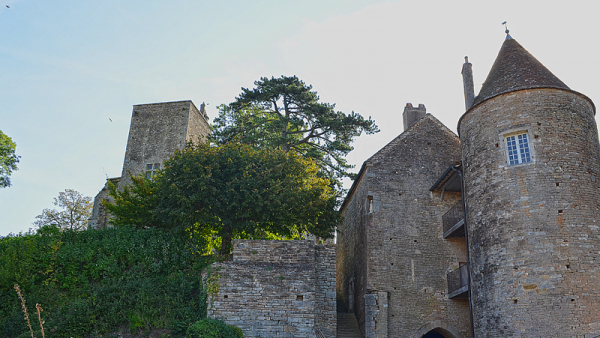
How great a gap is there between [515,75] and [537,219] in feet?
17.2

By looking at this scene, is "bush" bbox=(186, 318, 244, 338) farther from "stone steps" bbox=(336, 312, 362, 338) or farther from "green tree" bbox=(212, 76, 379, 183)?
"green tree" bbox=(212, 76, 379, 183)

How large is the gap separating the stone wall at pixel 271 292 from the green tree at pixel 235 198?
1558mm

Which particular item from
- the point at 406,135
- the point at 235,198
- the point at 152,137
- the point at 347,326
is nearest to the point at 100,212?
the point at 152,137

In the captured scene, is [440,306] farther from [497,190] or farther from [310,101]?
[310,101]

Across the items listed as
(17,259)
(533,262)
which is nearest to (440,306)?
(533,262)

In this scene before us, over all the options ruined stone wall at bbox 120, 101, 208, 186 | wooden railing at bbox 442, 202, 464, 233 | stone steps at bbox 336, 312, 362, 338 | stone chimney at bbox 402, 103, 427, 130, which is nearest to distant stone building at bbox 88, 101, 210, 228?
ruined stone wall at bbox 120, 101, 208, 186

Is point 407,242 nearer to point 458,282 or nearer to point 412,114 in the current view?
point 458,282

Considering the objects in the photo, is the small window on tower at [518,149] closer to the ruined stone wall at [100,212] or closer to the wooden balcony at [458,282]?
the wooden balcony at [458,282]

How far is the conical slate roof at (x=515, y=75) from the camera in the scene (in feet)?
51.6

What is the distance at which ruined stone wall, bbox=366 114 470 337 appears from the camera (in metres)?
18.0

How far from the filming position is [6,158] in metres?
26.9

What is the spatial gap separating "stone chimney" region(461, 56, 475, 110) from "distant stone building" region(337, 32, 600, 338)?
0.07 m

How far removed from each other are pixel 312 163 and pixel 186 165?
16.9 feet

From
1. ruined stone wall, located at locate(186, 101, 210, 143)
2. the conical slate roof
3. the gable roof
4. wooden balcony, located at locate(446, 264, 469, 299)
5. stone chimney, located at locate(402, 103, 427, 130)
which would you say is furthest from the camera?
ruined stone wall, located at locate(186, 101, 210, 143)
